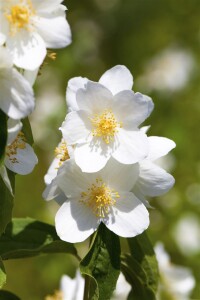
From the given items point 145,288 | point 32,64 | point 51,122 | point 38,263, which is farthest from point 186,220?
point 32,64

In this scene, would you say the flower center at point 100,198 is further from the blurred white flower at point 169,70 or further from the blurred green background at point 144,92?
the blurred white flower at point 169,70

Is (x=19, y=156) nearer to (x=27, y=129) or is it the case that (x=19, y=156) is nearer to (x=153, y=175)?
(x=27, y=129)

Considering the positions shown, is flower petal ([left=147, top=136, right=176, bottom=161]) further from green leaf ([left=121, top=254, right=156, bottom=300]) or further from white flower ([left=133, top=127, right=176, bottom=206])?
green leaf ([left=121, top=254, right=156, bottom=300])

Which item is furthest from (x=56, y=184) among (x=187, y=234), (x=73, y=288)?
(x=187, y=234)

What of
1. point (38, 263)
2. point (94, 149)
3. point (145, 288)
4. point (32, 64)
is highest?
point (32, 64)

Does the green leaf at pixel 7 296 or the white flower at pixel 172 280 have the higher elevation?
the green leaf at pixel 7 296

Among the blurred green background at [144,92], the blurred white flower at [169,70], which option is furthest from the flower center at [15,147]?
the blurred white flower at [169,70]

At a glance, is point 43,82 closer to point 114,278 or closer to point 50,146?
point 50,146
